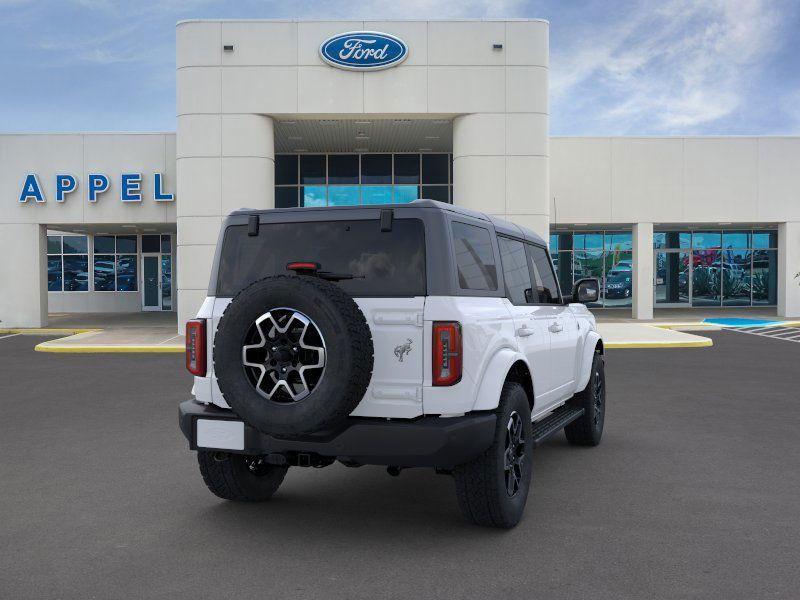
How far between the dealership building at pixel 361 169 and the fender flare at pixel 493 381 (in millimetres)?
16015

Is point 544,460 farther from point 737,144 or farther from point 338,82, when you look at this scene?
point 737,144

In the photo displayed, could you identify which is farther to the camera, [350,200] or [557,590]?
[350,200]

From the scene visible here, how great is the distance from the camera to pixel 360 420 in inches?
169

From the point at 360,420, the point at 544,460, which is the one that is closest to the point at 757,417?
the point at 544,460

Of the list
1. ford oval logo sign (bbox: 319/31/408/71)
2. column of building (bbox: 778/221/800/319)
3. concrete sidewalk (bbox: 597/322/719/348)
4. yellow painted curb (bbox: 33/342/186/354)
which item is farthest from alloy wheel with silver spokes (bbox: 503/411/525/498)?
column of building (bbox: 778/221/800/319)

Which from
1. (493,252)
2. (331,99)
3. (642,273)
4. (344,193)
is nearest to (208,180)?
(331,99)

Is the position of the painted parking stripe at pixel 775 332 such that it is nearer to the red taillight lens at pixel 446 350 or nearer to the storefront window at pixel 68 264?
the red taillight lens at pixel 446 350

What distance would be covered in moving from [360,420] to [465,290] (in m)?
0.99

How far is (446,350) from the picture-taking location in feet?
13.8

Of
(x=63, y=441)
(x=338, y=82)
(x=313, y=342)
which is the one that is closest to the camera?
(x=313, y=342)

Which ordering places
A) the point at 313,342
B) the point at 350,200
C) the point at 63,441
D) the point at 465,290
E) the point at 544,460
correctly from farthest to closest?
the point at 350,200, the point at 63,441, the point at 544,460, the point at 465,290, the point at 313,342

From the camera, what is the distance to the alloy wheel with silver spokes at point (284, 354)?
4.11 m

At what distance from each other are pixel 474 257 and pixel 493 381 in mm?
841

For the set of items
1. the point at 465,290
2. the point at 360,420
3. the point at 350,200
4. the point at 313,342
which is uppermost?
the point at 350,200
